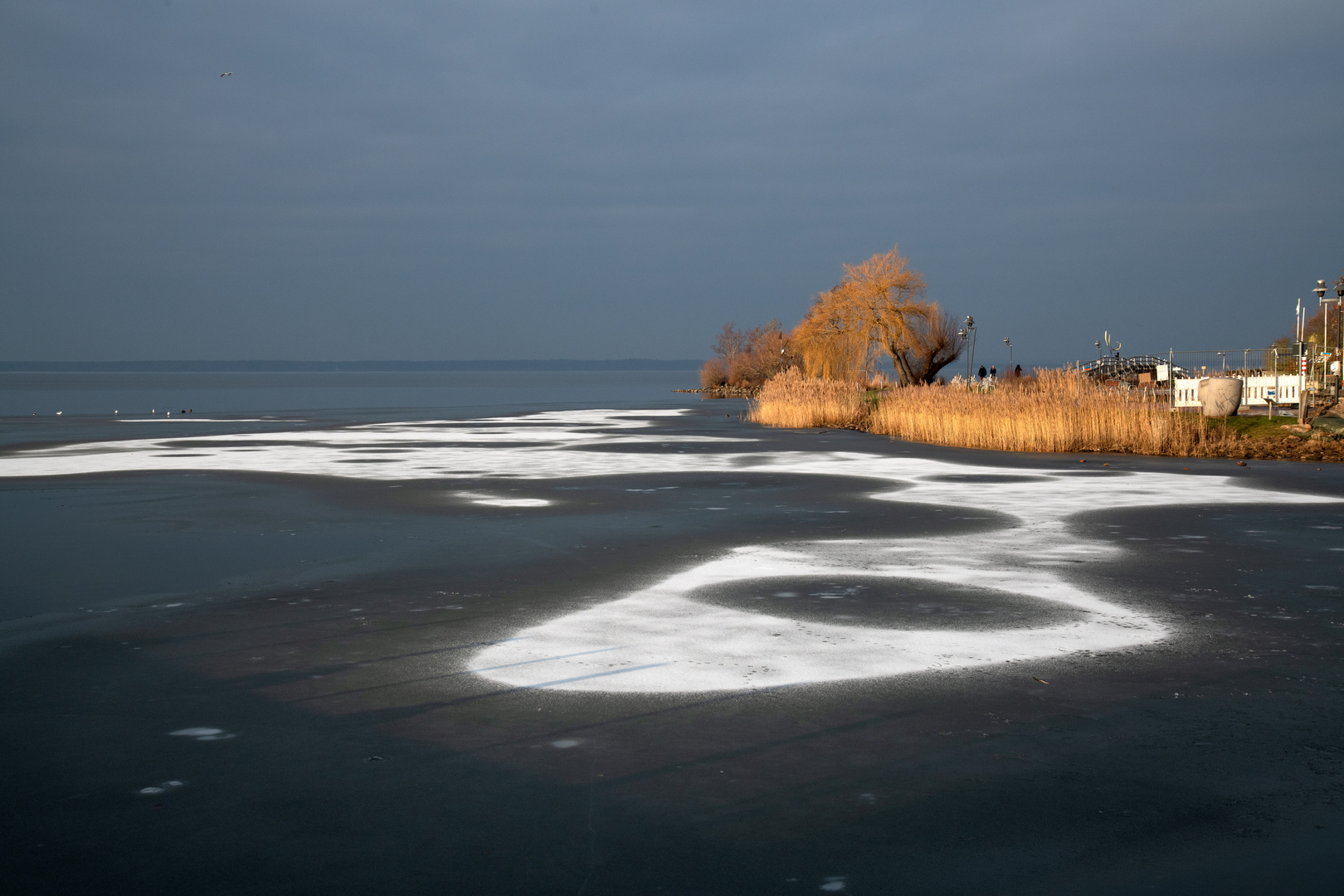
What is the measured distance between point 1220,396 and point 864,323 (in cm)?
2708

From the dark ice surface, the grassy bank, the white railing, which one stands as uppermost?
the white railing

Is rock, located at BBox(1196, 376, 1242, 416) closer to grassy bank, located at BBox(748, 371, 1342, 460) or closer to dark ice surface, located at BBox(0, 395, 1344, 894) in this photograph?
grassy bank, located at BBox(748, 371, 1342, 460)

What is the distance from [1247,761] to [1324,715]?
0.94 meters

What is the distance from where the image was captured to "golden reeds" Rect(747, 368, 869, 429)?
1422 inches

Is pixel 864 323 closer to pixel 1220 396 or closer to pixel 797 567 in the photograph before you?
pixel 1220 396

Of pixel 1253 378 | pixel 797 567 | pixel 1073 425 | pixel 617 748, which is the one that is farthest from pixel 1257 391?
pixel 617 748

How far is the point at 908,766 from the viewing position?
16.4ft

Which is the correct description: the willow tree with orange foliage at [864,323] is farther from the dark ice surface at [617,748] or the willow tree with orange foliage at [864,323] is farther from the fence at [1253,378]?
the dark ice surface at [617,748]

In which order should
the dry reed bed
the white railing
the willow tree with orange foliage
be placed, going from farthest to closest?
1. the willow tree with orange foliage
2. the white railing
3. the dry reed bed

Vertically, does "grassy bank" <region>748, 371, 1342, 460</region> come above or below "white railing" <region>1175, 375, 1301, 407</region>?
below

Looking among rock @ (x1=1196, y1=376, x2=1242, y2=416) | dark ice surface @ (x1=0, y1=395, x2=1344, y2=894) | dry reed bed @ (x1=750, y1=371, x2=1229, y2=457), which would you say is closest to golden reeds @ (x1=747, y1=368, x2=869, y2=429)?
dry reed bed @ (x1=750, y1=371, x2=1229, y2=457)

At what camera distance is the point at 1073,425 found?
80.1 feet

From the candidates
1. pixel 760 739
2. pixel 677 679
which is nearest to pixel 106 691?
pixel 677 679

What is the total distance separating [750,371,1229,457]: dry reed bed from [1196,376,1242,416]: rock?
2023 millimetres
